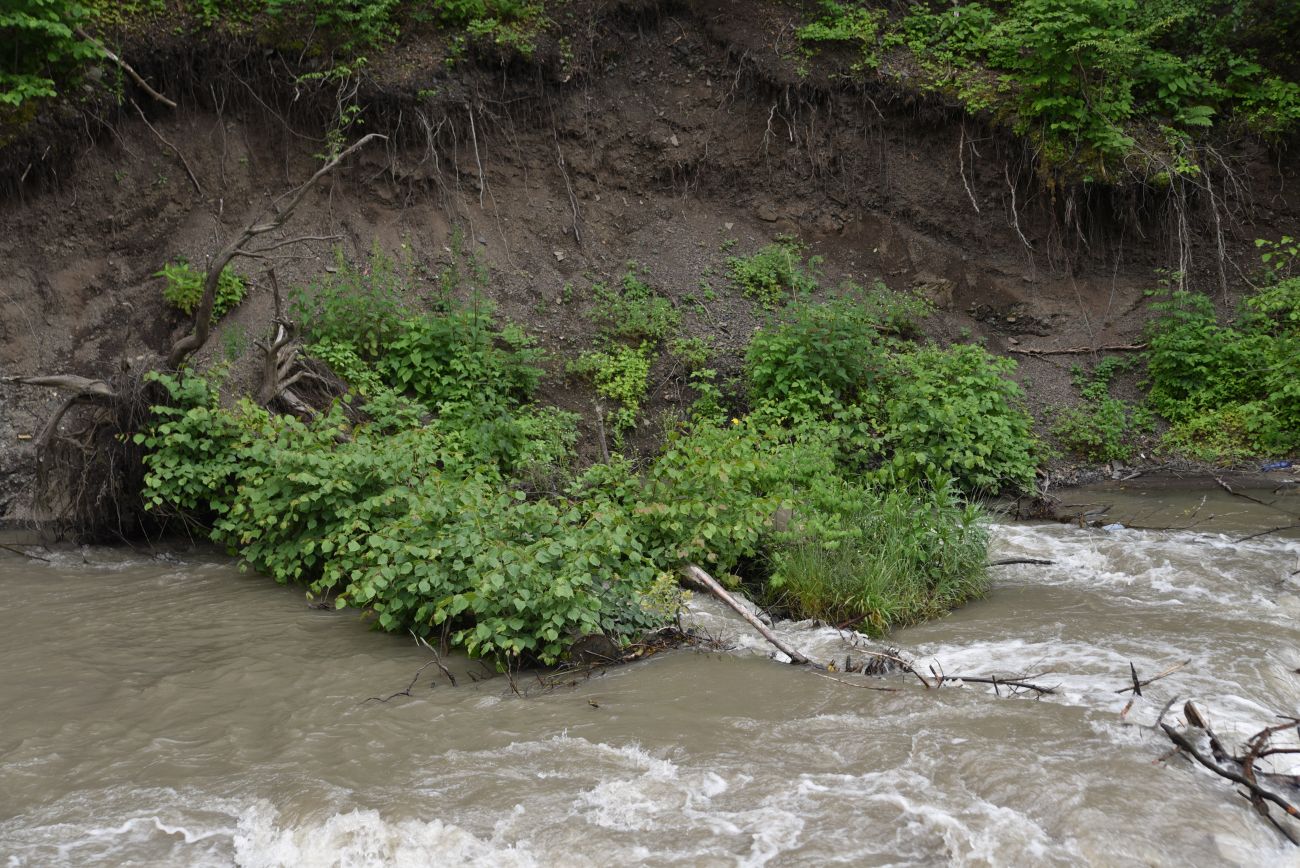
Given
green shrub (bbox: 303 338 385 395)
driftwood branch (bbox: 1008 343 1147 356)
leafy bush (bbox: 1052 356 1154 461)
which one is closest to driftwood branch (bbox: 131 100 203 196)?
green shrub (bbox: 303 338 385 395)

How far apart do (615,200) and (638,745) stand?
10.6m

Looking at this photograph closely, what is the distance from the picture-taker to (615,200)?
1412 cm

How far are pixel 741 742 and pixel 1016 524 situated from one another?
573 cm

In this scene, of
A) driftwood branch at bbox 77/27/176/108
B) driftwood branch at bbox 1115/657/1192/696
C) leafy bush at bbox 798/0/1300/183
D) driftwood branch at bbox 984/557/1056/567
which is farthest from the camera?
leafy bush at bbox 798/0/1300/183

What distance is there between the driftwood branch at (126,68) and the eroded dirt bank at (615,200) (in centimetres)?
27

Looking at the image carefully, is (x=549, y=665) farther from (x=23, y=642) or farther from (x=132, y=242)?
(x=132, y=242)

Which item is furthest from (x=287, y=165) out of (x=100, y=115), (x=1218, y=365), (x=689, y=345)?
(x=1218, y=365)

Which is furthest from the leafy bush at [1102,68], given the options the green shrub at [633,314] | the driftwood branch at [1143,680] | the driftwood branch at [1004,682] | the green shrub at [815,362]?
the driftwood branch at [1004,682]

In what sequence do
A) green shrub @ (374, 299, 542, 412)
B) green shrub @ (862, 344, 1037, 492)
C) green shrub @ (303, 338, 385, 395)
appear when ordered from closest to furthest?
1. green shrub @ (862, 344, 1037, 492)
2. green shrub @ (303, 338, 385, 395)
3. green shrub @ (374, 299, 542, 412)

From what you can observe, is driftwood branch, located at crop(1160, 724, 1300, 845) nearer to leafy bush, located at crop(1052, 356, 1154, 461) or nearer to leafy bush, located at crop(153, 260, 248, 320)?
leafy bush, located at crop(1052, 356, 1154, 461)

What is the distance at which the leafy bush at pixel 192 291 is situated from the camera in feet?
36.4

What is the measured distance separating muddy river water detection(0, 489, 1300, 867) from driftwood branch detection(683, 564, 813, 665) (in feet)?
0.45

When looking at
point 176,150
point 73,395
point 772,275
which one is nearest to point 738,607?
point 73,395

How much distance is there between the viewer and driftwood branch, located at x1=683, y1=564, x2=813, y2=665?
5945 mm
